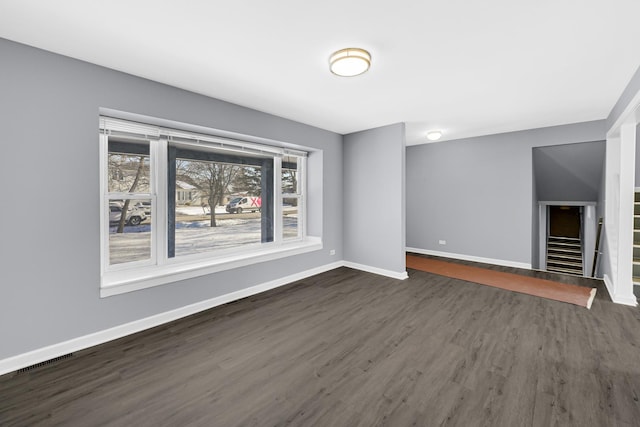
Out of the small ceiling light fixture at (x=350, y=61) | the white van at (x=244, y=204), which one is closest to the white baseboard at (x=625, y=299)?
the small ceiling light fixture at (x=350, y=61)

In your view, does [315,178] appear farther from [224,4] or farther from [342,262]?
[224,4]

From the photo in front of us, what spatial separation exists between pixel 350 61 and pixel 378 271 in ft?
11.4

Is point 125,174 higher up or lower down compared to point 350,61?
lower down

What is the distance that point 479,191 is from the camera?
5.63 meters

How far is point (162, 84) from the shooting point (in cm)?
291

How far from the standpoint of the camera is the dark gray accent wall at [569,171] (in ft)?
16.3

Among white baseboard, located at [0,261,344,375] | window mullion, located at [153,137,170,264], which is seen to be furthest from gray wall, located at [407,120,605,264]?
window mullion, located at [153,137,170,264]

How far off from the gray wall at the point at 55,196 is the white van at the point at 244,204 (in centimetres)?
144

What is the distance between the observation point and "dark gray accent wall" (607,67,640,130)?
261cm

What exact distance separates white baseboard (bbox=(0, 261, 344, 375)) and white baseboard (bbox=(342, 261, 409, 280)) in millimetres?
1811

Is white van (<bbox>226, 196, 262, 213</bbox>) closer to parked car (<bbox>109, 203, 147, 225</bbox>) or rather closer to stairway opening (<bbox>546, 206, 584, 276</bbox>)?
parked car (<bbox>109, 203, 147, 225</bbox>)

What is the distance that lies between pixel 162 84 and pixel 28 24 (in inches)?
41.3

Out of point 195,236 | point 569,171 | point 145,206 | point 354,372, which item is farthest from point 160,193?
point 569,171

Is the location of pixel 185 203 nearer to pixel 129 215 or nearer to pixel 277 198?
pixel 129 215
